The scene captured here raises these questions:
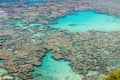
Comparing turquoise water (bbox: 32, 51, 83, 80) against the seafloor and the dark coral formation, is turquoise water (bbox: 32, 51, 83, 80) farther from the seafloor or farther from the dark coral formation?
the dark coral formation

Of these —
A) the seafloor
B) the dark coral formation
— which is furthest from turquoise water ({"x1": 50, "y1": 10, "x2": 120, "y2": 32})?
the dark coral formation

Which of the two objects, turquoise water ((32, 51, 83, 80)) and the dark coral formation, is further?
the dark coral formation

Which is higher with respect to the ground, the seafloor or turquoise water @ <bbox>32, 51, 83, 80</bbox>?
the seafloor

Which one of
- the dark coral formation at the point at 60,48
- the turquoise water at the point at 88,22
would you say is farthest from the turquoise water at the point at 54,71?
the turquoise water at the point at 88,22

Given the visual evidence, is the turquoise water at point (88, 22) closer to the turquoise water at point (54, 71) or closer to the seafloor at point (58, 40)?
the seafloor at point (58, 40)

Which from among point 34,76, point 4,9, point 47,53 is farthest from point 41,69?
point 4,9

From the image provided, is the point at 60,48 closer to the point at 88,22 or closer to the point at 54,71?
the point at 54,71

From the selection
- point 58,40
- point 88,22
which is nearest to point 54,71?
point 58,40

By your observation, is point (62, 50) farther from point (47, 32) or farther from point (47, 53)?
point (47, 32)
